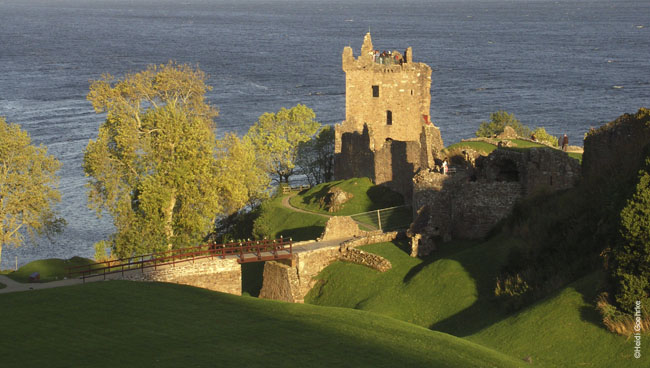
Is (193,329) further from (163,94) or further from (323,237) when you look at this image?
(163,94)

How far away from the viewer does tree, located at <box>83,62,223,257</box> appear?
173 ft

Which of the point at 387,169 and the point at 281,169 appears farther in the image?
the point at 281,169

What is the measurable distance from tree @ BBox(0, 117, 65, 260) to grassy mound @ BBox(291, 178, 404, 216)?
17.3 m

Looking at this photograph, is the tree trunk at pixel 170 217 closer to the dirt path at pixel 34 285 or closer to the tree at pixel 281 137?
the dirt path at pixel 34 285

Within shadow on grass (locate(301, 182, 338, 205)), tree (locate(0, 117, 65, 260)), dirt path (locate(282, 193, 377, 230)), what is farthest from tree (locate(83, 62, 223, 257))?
→ shadow on grass (locate(301, 182, 338, 205))

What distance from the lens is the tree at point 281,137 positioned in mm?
78562

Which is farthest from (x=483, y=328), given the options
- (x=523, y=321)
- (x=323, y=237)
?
(x=323, y=237)

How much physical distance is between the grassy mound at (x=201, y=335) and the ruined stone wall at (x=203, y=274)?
372 centimetres

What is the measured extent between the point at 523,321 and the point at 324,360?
27.6 feet

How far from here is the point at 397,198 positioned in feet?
188

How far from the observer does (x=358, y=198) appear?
58.4 m

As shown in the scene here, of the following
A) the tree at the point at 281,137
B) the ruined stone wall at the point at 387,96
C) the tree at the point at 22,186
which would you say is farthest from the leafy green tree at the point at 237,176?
the tree at the point at 22,186

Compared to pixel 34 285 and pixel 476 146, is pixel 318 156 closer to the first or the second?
pixel 476 146

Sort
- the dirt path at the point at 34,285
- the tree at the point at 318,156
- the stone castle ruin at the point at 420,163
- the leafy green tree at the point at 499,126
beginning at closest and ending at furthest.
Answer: the dirt path at the point at 34,285
the stone castle ruin at the point at 420,163
the tree at the point at 318,156
the leafy green tree at the point at 499,126
